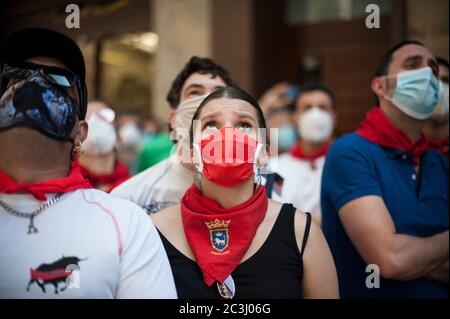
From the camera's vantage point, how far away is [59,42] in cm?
160

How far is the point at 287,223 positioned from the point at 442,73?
5.88 feet

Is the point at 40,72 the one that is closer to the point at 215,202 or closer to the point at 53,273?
the point at 53,273

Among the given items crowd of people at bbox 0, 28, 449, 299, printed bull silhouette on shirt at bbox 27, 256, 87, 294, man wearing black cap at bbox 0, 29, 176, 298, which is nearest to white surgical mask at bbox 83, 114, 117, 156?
crowd of people at bbox 0, 28, 449, 299

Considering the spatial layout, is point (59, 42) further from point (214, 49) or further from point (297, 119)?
point (214, 49)

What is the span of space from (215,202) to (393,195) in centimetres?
106

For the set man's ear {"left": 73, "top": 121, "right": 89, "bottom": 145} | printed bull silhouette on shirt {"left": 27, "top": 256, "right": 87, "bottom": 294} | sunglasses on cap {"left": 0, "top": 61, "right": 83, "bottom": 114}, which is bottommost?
printed bull silhouette on shirt {"left": 27, "top": 256, "right": 87, "bottom": 294}

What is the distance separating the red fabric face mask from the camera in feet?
5.99

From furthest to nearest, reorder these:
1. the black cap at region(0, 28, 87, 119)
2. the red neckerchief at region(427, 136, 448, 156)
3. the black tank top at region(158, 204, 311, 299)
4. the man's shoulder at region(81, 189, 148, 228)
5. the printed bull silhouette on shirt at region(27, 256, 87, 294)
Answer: the red neckerchief at region(427, 136, 448, 156)
the black tank top at region(158, 204, 311, 299)
the black cap at region(0, 28, 87, 119)
the man's shoulder at region(81, 189, 148, 228)
the printed bull silhouette on shirt at region(27, 256, 87, 294)

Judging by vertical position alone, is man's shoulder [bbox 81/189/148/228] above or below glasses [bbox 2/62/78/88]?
below

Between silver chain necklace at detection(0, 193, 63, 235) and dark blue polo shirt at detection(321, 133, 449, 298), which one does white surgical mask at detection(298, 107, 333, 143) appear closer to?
dark blue polo shirt at detection(321, 133, 449, 298)

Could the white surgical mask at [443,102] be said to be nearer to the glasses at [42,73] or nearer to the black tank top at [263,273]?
the black tank top at [263,273]

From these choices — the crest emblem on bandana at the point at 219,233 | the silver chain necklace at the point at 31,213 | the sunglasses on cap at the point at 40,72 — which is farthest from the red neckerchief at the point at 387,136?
the silver chain necklace at the point at 31,213

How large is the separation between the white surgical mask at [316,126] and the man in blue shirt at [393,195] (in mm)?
1525

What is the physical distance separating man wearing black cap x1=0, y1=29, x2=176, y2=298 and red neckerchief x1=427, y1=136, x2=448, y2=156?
88.9 inches
